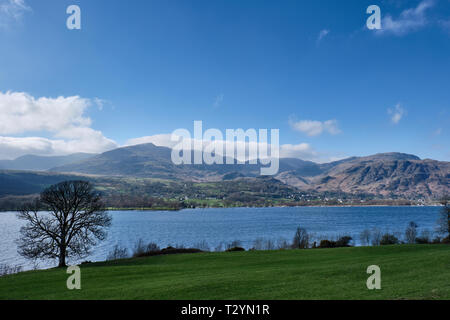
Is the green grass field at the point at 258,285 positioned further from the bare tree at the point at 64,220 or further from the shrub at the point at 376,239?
the shrub at the point at 376,239

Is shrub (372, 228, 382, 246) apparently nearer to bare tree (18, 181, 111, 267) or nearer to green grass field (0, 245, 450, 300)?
green grass field (0, 245, 450, 300)

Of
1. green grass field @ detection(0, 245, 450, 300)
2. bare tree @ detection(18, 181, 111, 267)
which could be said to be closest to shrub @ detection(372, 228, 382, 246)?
green grass field @ detection(0, 245, 450, 300)

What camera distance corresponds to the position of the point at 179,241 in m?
94.1

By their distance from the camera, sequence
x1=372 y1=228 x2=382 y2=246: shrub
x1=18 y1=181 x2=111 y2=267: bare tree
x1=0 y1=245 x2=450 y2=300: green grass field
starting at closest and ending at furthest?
x1=0 y1=245 x2=450 y2=300: green grass field < x1=18 y1=181 x2=111 y2=267: bare tree < x1=372 y1=228 x2=382 y2=246: shrub

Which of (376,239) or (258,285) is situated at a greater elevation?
(258,285)

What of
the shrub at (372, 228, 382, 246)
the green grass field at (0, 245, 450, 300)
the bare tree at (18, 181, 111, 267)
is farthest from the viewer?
the shrub at (372, 228, 382, 246)

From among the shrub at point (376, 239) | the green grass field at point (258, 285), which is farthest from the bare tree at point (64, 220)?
the shrub at point (376, 239)

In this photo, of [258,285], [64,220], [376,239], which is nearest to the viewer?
[258,285]

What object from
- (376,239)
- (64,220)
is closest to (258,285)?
(64,220)

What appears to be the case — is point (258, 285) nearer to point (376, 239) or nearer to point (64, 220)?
point (64, 220)
